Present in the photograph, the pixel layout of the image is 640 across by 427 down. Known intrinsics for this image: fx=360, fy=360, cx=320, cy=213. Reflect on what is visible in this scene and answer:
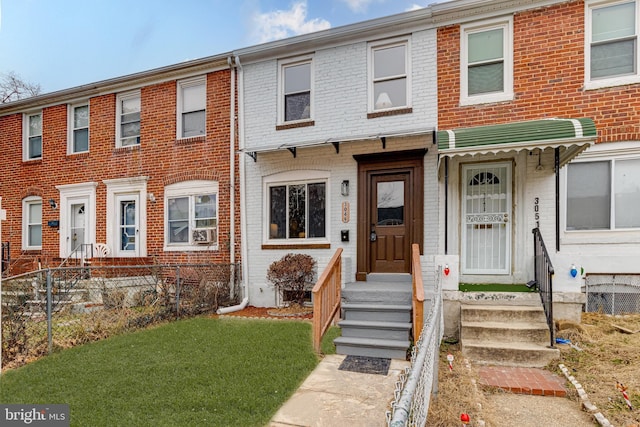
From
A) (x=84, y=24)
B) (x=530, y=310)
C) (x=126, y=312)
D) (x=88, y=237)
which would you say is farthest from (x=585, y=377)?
(x=84, y=24)

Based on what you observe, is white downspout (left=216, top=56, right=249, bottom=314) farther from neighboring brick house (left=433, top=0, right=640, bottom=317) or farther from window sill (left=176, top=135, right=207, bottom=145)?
neighboring brick house (left=433, top=0, right=640, bottom=317)

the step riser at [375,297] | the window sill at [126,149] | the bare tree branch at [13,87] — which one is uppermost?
the bare tree branch at [13,87]

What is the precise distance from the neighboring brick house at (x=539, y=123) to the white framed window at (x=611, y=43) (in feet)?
0.06

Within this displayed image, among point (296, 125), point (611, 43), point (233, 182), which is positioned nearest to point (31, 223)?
point (233, 182)

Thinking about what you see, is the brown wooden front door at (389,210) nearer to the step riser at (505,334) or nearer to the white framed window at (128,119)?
the step riser at (505,334)

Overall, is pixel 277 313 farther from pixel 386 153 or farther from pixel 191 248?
pixel 386 153

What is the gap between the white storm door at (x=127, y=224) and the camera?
1022 centimetres

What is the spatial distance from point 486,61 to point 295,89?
13.8 ft

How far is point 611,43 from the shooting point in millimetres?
6602

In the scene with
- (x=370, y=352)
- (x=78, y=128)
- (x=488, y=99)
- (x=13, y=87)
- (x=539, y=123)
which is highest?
(x=13, y=87)

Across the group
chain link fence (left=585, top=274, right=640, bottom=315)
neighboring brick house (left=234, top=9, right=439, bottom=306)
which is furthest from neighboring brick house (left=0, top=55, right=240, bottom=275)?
chain link fence (left=585, top=274, right=640, bottom=315)

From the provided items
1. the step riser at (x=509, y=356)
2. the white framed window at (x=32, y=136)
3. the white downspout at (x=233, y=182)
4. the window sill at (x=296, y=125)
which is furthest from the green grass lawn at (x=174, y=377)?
the white framed window at (x=32, y=136)

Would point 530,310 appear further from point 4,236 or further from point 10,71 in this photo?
point 10,71

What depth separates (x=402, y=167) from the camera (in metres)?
7.61
